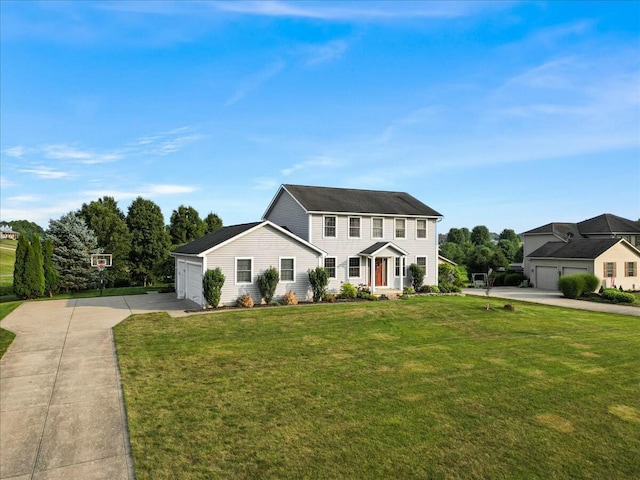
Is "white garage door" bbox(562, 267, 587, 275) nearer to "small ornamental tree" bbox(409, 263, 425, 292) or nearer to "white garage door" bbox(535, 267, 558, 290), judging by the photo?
"white garage door" bbox(535, 267, 558, 290)

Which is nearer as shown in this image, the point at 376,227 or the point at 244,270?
the point at 244,270

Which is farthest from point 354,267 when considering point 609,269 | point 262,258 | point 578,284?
point 609,269

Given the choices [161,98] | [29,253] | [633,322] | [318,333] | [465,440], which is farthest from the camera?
[29,253]

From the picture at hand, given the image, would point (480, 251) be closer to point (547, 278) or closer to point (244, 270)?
point (547, 278)

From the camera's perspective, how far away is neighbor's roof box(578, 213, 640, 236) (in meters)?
39.2

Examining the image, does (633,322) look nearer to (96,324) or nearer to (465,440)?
(465,440)

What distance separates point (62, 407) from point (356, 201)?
73.1 ft

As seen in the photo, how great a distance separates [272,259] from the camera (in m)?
21.8

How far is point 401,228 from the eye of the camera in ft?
91.4

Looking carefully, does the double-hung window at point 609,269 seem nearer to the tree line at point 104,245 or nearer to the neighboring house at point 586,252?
the neighboring house at point 586,252

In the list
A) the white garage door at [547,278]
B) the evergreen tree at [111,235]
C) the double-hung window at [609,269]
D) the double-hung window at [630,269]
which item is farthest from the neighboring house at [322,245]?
the double-hung window at [630,269]

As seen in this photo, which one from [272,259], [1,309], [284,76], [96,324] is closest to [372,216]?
[272,259]

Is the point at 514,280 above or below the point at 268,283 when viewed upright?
below

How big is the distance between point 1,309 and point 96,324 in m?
7.75
